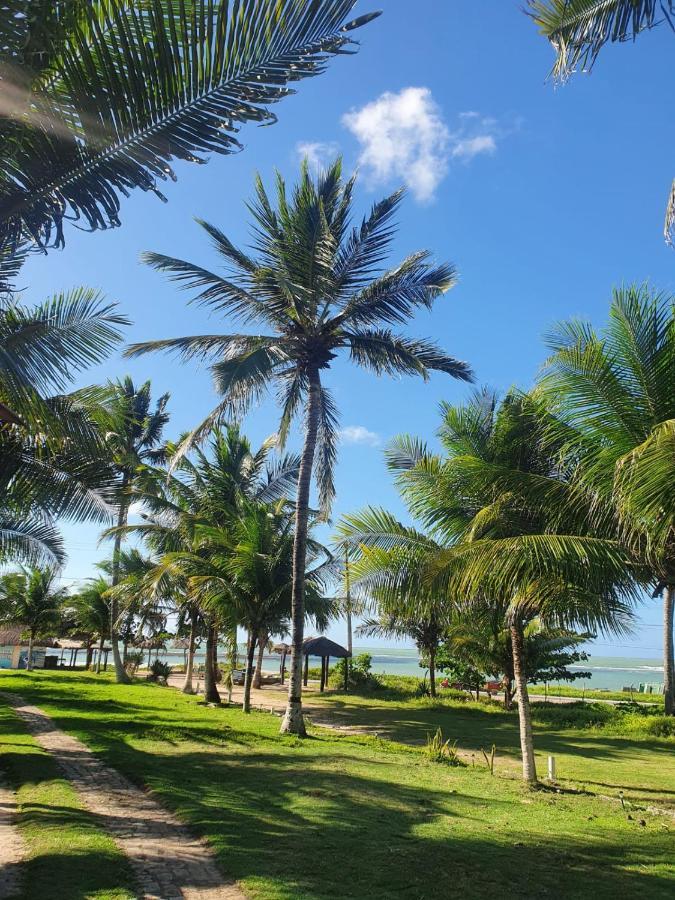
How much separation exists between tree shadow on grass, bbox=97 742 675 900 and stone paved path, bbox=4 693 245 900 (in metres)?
A: 0.18

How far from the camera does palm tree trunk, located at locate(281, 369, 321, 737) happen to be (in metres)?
13.9

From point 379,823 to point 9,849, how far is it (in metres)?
3.42

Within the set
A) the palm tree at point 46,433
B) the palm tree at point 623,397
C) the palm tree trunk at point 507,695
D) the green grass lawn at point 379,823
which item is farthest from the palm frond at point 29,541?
the palm tree trunk at point 507,695

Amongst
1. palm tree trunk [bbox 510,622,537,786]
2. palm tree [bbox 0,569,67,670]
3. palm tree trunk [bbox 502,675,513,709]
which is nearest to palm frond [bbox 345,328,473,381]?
palm tree trunk [bbox 510,622,537,786]

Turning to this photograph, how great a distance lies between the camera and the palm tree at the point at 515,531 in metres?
8.16

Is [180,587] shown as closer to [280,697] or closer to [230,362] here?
[280,697]

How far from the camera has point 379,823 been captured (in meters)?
6.68

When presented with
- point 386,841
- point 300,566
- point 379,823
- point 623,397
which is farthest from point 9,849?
point 300,566

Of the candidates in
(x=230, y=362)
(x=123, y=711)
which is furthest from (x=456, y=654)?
(x=230, y=362)

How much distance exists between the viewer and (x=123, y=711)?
54.0 ft

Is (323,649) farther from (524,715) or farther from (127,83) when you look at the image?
(127,83)

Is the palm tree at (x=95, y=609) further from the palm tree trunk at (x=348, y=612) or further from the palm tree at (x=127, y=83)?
the palm tree at (x=127, y=83)

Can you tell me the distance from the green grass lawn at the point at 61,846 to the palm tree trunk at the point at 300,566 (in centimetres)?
634

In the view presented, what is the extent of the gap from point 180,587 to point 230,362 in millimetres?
12399
